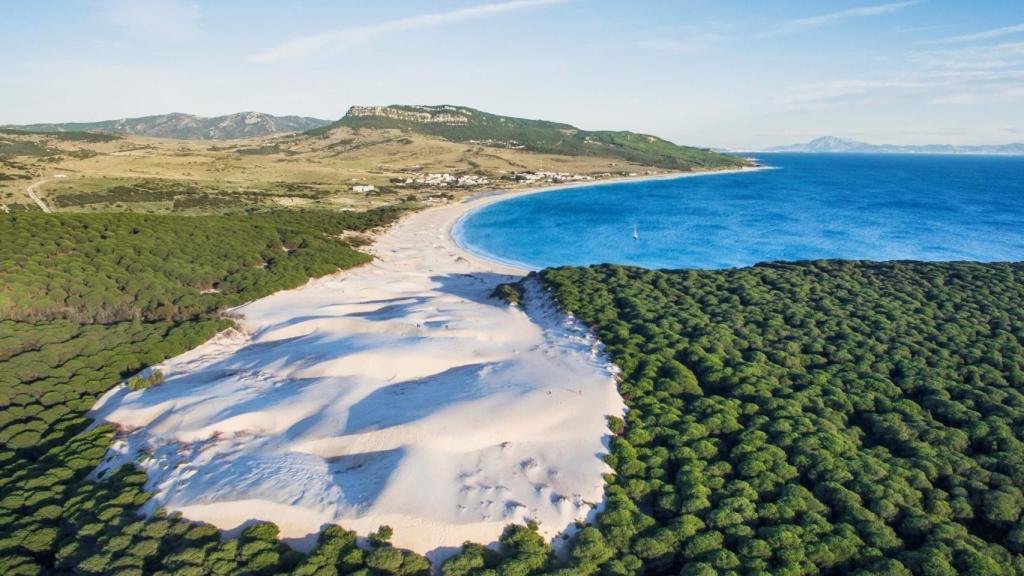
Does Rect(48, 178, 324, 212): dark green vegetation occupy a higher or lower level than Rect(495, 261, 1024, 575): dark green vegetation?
higher

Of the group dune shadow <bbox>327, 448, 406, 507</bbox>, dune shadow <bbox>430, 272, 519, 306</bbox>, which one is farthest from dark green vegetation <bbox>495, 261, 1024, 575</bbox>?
dune shadow <bbox>327, 448, 406, 507</bbox>

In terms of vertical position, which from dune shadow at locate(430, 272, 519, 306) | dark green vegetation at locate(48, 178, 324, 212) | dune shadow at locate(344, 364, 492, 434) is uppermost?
dark green vegetation at locate(48, 178, 324, 212)

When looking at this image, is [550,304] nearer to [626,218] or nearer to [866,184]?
[626,218]

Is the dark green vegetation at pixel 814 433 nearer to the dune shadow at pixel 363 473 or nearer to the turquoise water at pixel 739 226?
the dune shadow at pixel 363 473

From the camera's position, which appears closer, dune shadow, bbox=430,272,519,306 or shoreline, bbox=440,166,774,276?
dune shadow, bbox=430,272,519,306

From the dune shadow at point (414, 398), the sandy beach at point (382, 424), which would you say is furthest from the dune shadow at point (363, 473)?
the dune shadow at point (414, 398)

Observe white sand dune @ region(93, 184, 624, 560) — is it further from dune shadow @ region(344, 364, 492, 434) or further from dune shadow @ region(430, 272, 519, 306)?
dune shadow @ region(430, 272, 519, 306)

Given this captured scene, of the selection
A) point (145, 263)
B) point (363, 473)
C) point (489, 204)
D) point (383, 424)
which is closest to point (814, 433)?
point (383, 424)
